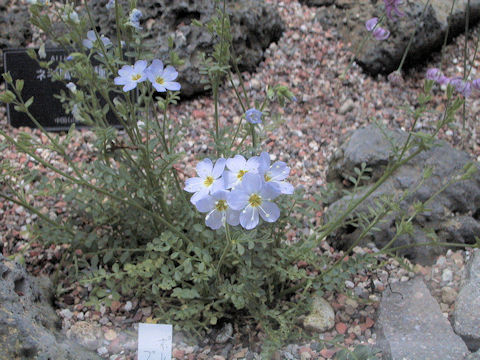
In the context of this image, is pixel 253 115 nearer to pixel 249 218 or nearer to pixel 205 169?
pixel 205 169

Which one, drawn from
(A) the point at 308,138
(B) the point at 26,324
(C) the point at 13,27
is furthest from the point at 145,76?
(C) the point at 13,27

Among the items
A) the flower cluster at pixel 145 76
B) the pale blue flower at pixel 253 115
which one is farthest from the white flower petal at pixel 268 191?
the flower cluster at pixel 145 76

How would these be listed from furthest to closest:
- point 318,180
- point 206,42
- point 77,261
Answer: point 206,42 → point 318,180 → point 77,261

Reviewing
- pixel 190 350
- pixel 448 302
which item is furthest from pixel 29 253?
pixel 448 302

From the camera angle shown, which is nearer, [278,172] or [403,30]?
[278,172]

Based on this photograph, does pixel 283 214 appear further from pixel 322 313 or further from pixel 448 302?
pixel 448 302

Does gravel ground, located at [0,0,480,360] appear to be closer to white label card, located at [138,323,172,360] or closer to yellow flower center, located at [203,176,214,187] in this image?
white label card, located at [138,323,172,360]
